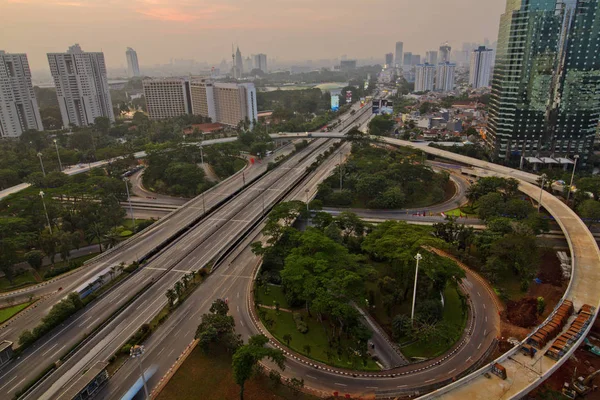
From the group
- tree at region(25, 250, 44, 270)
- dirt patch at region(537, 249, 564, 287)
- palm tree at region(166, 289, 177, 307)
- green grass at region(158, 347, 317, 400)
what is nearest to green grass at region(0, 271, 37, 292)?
tree at region(25, 250, 44, 270)

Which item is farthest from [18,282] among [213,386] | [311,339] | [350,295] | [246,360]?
[350,295]

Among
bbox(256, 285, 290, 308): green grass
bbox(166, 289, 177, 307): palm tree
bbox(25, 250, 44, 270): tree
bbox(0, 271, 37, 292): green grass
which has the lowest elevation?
bbox(256, 285, 290, 308): green grass

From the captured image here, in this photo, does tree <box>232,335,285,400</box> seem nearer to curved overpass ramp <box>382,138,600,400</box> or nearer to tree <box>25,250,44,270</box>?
curved overpass ramp <box>382,138,600,400</box>

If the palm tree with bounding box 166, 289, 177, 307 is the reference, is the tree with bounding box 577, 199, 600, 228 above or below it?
above

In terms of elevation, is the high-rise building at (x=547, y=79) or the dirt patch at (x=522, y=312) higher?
the high-rise building at (x=547, y=79)

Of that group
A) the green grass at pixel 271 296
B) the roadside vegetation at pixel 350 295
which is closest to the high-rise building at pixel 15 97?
the roadside vegetation at pixel 350 295

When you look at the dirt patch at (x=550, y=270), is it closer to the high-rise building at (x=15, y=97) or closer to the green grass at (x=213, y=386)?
the green grass at (x=213, y=386)
